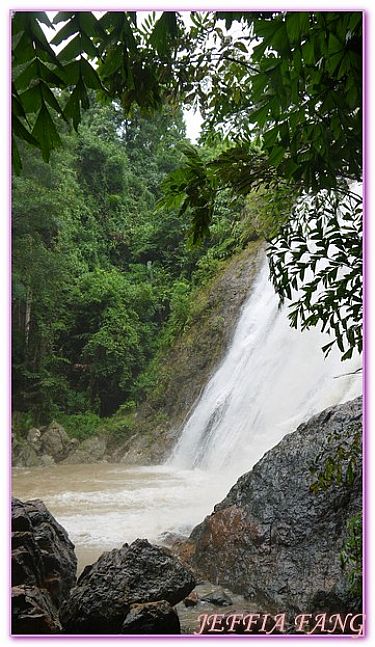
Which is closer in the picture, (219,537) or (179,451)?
(219,537)

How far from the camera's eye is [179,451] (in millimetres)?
2246

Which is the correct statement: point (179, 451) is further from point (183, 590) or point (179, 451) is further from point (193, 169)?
point (193, 169)

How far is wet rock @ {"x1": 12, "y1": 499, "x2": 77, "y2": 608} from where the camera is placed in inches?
67.4

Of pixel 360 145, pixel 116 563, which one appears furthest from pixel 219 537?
pixel 360 145

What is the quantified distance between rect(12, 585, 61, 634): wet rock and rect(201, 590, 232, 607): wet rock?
1.39ft

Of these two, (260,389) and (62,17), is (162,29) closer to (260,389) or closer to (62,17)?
(62,17)

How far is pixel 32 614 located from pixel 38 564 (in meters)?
0.15

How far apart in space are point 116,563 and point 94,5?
5.05 feet

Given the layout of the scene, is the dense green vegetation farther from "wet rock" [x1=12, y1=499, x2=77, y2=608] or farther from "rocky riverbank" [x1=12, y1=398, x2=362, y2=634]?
"rocky riverbank" [x1=12, y1=398, x2=362, y2=634]

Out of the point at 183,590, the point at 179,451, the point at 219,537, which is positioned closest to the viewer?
the point at 183,590

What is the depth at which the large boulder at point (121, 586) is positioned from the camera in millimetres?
1631

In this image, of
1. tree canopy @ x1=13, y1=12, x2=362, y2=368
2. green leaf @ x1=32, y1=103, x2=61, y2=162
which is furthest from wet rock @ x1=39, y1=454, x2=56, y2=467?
green leaf @ x1=32, y1=103, x2=61, y2=162

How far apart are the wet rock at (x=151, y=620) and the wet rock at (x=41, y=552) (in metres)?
0.22

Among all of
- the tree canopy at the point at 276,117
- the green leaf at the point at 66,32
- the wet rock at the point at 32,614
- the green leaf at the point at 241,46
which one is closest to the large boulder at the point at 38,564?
the wet rock at the point at 32,614
